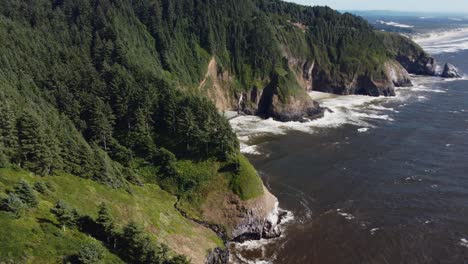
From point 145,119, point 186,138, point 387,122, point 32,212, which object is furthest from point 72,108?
point 387,122

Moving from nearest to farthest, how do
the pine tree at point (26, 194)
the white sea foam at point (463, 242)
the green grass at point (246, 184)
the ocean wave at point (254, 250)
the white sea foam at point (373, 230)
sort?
the pine tree at point (26, 194) < the ocean wave at point (254, 250) < the white sea foam at point (463, 242) < the white sea foam at point (373, 230) < the green grass at point (246, 184)

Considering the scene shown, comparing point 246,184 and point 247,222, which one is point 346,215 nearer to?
point 247,222

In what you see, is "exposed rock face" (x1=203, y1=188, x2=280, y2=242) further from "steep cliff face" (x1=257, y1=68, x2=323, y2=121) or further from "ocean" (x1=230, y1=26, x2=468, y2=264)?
"steep cliff face" (x1=257, y1=68, x2=323, y2=121)

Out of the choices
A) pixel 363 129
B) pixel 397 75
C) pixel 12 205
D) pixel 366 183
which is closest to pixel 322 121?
pixel 363 129

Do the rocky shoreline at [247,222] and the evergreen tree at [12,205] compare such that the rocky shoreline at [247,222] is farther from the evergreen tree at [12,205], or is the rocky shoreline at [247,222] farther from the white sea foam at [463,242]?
the white sea foam at [463,242]

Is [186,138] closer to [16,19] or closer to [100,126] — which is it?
[100,126]

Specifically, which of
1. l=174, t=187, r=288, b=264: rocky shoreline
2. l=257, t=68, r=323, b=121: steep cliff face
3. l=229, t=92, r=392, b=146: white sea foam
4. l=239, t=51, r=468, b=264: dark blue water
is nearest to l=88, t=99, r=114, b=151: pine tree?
l=174, t=187, r=288, b=264: rocky shoreline

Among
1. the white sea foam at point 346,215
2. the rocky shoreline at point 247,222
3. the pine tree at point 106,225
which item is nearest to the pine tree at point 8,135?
the pine tree at point 106,225
